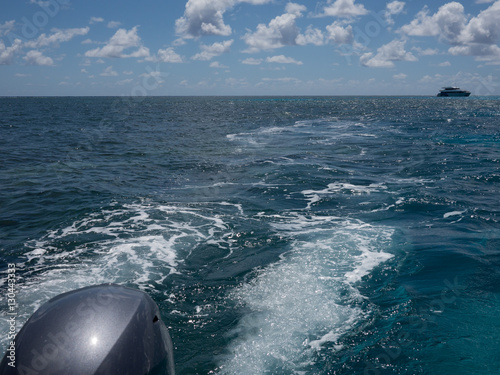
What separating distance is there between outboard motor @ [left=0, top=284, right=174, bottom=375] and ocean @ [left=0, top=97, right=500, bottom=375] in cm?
282

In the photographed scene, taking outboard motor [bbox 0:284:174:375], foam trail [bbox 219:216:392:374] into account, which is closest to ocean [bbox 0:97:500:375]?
foam trail [bbox 219:216:392:374]

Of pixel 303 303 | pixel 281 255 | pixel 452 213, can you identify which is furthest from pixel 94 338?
pixel 452 213

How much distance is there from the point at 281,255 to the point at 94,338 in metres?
7.99

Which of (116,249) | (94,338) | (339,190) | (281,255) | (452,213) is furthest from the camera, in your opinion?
(339,190)

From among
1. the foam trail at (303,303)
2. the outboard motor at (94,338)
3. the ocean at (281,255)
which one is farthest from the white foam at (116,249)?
the outboard motor at (94,338)

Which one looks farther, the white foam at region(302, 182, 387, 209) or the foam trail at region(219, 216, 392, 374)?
the white foam at region(302, 182, 387, 209)

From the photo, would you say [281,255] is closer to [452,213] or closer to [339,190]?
[452,213]

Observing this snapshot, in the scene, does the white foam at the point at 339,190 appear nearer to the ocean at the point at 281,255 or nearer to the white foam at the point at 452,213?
the ocean at the point at 281,255

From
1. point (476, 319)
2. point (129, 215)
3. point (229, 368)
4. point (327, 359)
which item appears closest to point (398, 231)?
point (476, 319)

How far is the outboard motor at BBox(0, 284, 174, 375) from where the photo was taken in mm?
3771

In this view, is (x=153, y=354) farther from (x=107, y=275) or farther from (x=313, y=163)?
(x=313, y=163)

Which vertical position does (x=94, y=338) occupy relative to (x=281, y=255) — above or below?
above

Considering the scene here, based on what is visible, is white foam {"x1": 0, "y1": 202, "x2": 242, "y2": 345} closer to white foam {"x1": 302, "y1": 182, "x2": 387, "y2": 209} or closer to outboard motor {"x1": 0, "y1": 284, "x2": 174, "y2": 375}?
white foam {"x1": 302, "y1": 182, "x2": 387, "y2": 209}

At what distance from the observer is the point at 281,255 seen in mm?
11477
